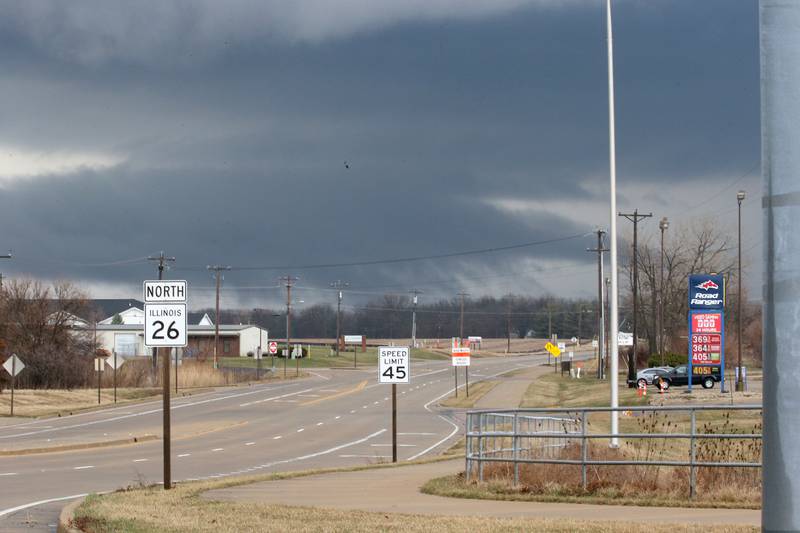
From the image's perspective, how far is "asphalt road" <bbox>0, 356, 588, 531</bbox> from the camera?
920 inches

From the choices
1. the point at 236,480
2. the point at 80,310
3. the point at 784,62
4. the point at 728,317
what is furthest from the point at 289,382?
the point at 784,62

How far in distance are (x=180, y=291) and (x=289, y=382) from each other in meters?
76.6

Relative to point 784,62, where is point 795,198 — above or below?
below

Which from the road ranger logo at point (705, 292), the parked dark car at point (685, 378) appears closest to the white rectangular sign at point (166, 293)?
the road ranger logo at point (705, 292)

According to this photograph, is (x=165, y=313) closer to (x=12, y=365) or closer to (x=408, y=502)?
(x=408, y=502)

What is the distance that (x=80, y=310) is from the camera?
9512 cm

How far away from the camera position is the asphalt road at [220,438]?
23.4m

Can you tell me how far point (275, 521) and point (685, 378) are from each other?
59.2 meters

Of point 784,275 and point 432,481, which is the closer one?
point 784,275

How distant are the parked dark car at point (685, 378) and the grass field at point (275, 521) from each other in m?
47.8

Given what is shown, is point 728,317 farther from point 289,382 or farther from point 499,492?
point 499,492

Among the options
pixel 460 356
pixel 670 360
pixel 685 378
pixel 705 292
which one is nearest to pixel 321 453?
pixel 460 356

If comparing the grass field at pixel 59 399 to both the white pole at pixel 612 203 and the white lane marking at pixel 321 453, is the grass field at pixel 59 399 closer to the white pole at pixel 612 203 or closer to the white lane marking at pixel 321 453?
the white lane marking at pixel 321 453

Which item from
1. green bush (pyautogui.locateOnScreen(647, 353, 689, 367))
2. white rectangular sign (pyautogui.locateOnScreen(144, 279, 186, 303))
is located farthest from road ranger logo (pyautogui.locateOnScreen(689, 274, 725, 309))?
white rectangular sign (pyautogui.locateOnScreen(144, 279, 186, 303))
